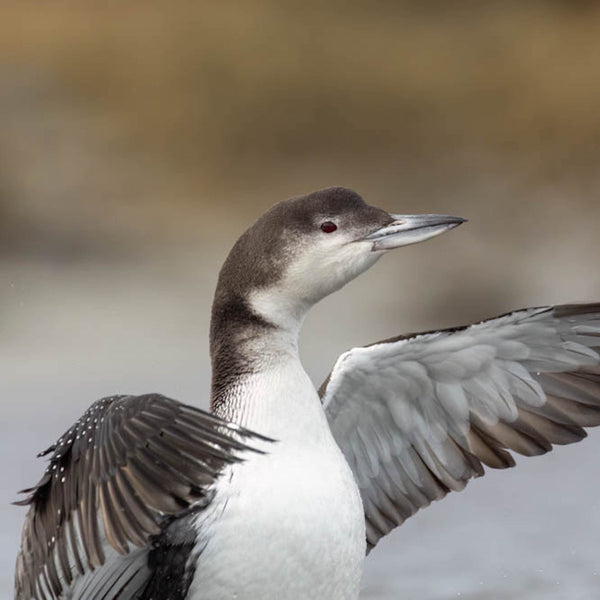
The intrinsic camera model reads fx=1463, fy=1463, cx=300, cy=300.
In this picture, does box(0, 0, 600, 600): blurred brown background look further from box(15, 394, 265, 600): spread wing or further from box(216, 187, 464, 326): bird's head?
box(15, 394, 265, 600): spread wing

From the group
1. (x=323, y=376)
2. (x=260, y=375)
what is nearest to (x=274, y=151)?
(x=323, y=376)

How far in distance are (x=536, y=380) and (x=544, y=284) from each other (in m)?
4.87

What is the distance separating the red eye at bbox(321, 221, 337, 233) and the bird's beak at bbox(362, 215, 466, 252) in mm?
84

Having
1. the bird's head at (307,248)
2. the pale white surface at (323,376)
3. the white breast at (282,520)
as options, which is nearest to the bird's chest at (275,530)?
the white breast at (282,520)

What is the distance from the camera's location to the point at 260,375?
3584 mm

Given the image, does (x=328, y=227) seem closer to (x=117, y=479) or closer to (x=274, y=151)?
(x=117, y=479)

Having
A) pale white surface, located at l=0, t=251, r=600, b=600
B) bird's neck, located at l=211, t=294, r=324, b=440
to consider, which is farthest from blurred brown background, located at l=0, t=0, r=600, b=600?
bird's neck, located at l=211, t=294, r=324, b=440

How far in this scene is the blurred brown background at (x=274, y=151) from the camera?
8.73m

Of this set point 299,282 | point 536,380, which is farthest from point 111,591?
point 536,380

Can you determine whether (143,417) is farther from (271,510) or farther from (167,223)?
(167,223)

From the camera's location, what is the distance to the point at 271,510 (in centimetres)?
337

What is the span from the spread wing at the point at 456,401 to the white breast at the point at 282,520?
472 mm

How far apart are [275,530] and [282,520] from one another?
1.1 inches

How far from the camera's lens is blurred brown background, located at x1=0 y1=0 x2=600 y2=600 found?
8.73 metres
